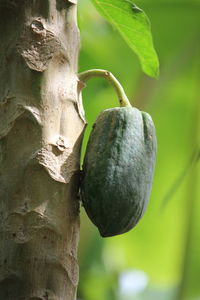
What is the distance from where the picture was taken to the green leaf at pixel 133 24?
224cm

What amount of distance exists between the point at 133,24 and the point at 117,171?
23.8 inches

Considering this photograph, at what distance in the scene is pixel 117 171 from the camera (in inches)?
75.7

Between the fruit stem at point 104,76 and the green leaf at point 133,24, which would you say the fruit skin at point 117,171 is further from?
the green leaf at point 133,24

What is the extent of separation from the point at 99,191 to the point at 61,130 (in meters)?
0.20

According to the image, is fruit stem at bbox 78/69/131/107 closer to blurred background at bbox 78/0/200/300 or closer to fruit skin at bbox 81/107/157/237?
fruit skin at bbox 81/107/157/237

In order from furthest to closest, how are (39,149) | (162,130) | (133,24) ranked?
(162,130) → (133,24) → (39,149)

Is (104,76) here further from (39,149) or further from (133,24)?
(39,149)

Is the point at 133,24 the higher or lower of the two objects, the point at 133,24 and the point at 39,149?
the higher

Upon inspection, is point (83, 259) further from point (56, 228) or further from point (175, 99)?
point (56, 228)

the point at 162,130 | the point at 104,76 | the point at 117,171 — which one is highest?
the point at 104,76

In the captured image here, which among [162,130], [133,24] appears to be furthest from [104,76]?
[162,130]

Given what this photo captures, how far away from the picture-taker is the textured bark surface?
179 cm

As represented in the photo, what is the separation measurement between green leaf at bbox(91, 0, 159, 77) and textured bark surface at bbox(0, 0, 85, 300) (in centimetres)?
27

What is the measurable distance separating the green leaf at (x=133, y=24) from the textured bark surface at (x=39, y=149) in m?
0.27
